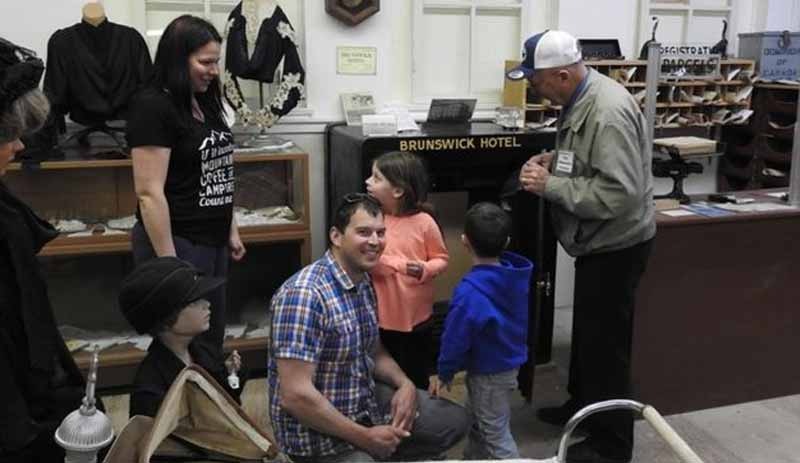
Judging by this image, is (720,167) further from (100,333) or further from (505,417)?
(100,333)

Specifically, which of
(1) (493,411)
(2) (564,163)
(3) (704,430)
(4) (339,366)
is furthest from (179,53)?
(3) (704,430)

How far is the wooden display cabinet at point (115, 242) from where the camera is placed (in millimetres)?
3076

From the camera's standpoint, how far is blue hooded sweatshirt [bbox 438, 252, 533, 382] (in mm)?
2215

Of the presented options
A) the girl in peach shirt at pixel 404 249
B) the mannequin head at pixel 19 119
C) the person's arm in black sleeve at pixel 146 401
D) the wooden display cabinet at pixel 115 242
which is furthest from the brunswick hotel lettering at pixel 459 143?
the mannequin head at pixel 19 119

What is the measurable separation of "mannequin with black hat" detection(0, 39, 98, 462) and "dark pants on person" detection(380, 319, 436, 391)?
1250mm

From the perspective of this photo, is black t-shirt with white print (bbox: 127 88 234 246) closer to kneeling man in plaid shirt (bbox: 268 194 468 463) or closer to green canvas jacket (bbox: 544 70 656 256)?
kneeling man in plaid shirt (bbox: 268 194 468 463)

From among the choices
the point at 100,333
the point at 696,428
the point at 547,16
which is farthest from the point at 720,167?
the point at 100,333

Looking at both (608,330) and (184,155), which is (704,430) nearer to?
(608,330)

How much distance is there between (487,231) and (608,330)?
0.65 m

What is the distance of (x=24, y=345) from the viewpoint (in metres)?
1.39

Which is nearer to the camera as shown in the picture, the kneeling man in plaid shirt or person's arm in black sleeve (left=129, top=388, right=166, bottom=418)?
person's arm in black sleeve (left=129, top=388, right=166, bottom=418)

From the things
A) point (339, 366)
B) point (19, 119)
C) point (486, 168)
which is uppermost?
point (19, 119)

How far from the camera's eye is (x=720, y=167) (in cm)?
443

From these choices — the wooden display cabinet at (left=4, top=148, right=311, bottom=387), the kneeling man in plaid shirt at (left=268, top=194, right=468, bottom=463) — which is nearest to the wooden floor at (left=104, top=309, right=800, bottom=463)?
the wooden display cabinet at (left=4, top=148, right=311, bottom=387)
